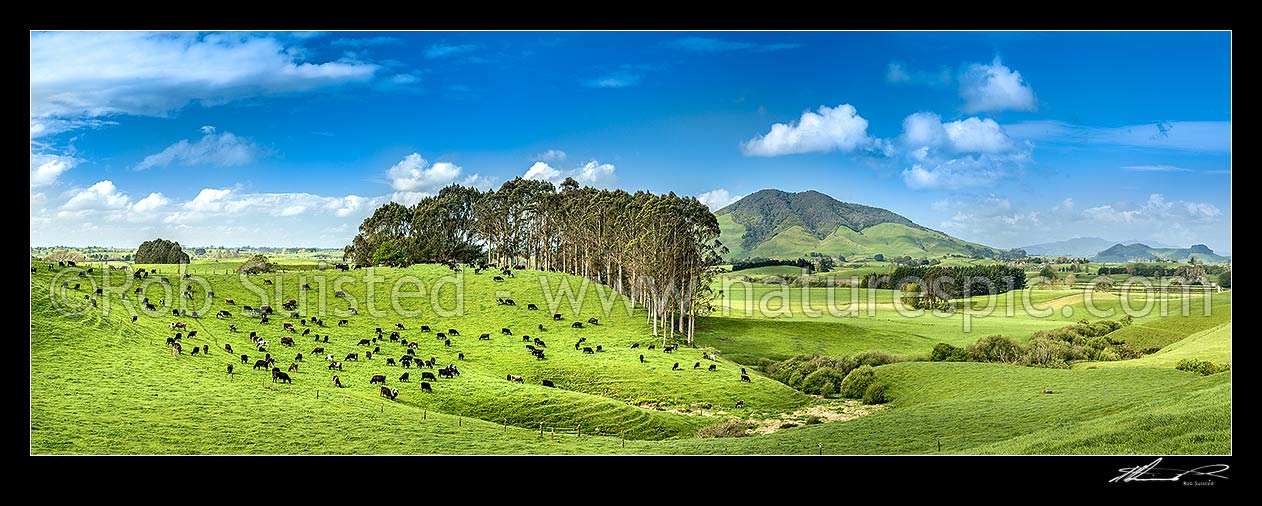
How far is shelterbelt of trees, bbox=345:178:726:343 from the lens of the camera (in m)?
46.4

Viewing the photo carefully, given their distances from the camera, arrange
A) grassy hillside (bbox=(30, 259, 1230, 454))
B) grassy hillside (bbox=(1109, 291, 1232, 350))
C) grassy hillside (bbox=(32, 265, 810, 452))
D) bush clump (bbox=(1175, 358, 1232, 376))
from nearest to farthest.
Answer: grassy hillside (bbox=(30, 259, 1230, 454)) → grassy hillside (bbox=(32, 265, 810, 452)) → bush clump (bbox=(1175, 358, 1232, 376)) → grassy hillside (bbox=(1109, 291, 1232, 350))

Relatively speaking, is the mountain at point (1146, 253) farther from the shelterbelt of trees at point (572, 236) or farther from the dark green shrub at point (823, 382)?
the shelterbelt of trees at point (572, 236)

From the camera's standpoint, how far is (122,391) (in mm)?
21641

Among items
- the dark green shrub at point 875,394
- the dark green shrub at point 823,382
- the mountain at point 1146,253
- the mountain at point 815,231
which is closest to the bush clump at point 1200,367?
the mountain at point 1146,253

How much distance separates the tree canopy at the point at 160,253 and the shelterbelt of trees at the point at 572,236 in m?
16.7

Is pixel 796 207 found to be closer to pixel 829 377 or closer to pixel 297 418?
pixel 829 377

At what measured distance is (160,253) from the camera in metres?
47.8

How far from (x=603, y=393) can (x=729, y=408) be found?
525 centimetres
